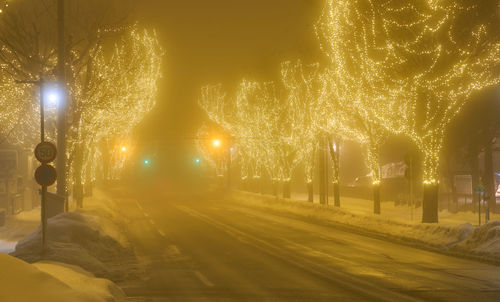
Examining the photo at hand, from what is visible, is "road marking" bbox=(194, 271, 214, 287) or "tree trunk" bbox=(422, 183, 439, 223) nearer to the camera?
"road marking" bbox=(194, 271, 214, 287)

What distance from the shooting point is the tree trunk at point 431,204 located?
2453 centimetres

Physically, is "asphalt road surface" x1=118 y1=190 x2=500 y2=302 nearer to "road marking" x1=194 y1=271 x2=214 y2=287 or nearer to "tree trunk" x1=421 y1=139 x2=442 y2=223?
"road marking" x1=194 y1=271 x2=214 y2=287

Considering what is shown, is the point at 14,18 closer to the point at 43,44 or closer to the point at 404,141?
the point at 43,44

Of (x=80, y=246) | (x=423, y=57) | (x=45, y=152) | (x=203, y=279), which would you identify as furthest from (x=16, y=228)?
(x=423, y=57)

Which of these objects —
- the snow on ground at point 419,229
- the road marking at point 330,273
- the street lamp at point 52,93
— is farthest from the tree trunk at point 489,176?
the street lamp at point 52,93

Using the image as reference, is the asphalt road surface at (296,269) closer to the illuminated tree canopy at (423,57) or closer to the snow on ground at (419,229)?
the snow on ground at (419,229)

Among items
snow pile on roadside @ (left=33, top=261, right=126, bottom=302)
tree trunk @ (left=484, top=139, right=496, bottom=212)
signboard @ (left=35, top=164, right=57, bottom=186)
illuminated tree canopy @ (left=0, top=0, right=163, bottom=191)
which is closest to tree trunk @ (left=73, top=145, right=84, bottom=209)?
illuminated tree canopy @ (left=0, top=0, right=163, bottom=191)

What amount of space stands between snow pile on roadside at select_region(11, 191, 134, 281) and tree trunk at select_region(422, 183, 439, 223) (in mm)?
12334

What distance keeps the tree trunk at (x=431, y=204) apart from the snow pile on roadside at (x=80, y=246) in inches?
486

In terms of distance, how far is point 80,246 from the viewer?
17.1 metres

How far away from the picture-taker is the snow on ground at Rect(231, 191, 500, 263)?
57.4 feet

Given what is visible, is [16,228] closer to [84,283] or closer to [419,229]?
[419,229]

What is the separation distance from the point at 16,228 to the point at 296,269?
16.7 metres

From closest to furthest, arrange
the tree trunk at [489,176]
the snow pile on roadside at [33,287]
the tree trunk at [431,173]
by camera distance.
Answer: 1. the snow pile on roadside at [33,287]
2. the tree trunk at [431,173]
3. the tree trunk at [489,176]
